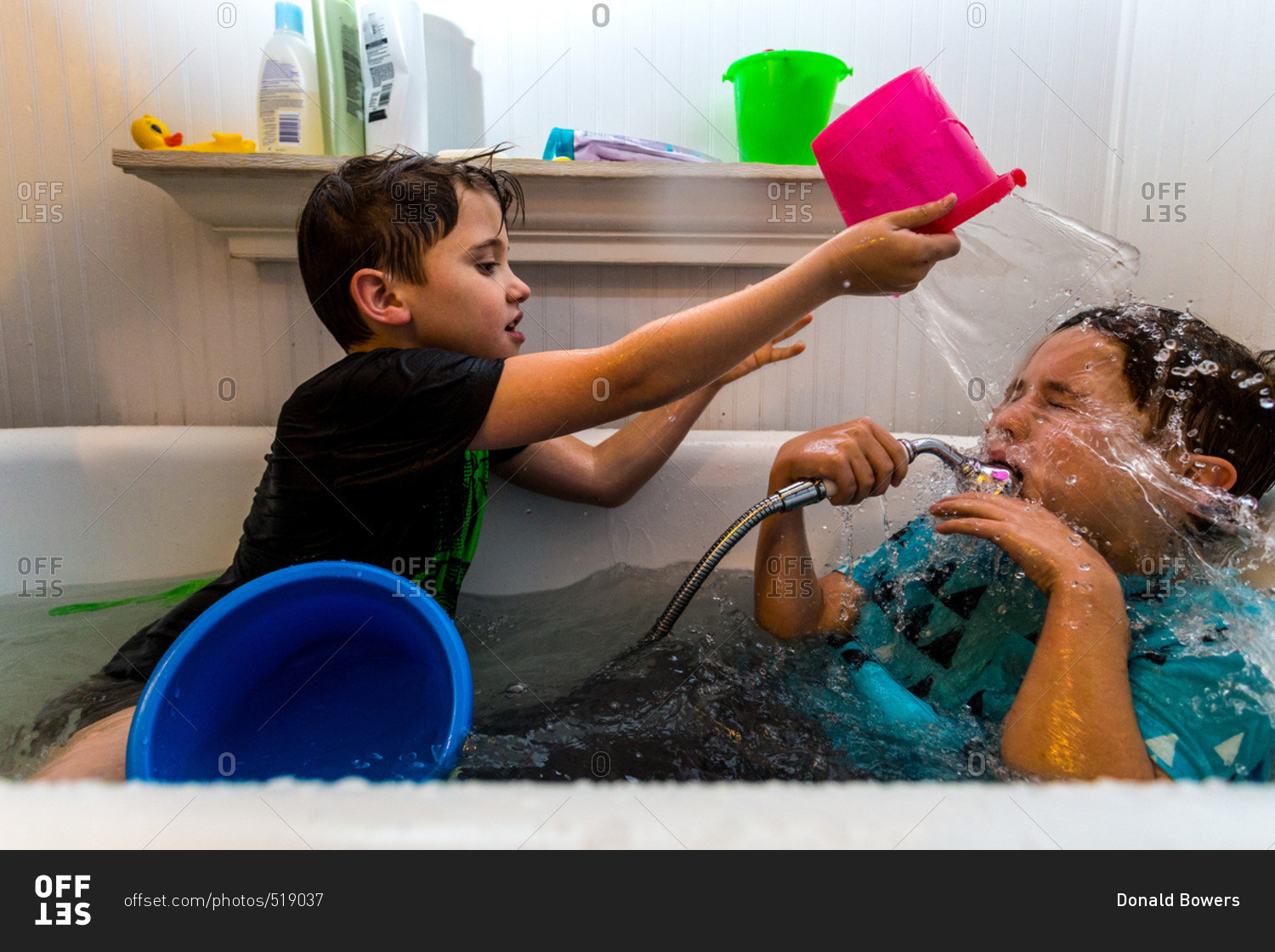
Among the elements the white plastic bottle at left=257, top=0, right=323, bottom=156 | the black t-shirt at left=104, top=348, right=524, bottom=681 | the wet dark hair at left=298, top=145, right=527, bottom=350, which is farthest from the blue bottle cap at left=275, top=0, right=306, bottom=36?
the black t-shirt at left=104, top=348, right=524, bottom=681

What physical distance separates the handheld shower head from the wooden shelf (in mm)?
508

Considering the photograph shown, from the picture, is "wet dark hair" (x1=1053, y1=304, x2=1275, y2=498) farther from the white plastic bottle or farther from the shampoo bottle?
the white plastic bottle

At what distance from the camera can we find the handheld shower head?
82 cm

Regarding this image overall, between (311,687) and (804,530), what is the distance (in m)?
0.58

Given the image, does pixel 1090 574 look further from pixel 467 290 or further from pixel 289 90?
pixel 289 90

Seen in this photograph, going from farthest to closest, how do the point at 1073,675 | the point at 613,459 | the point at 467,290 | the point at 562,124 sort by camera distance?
the point at 562,124 < the point at 613,459 < the point at 467,290 < the point at 1073,675

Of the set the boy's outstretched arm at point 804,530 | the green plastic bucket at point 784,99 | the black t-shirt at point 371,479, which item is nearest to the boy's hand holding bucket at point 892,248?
the boy's outstretched arm at point 804,530

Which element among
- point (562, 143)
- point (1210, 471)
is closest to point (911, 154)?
point (1210, 471)

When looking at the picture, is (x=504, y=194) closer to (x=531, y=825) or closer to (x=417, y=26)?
(x=417, y=26)

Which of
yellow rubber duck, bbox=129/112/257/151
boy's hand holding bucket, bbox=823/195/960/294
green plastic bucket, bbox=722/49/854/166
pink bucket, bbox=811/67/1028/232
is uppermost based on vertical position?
green plastic bucket, bbox=722/49/854/166

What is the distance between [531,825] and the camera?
1.12 feet

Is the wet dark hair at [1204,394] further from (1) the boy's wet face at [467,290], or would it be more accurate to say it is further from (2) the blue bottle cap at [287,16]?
(2) the blue bottle cap at [287,16]
